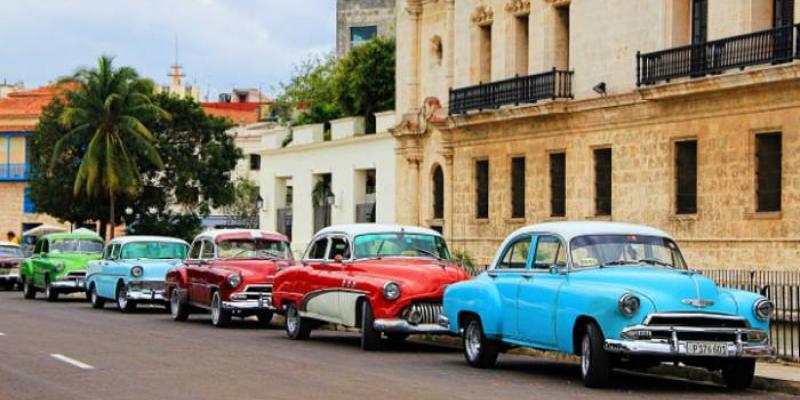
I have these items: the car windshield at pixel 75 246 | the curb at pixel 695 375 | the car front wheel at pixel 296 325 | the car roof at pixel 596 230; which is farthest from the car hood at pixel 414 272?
the car windshield at pixel 75 246

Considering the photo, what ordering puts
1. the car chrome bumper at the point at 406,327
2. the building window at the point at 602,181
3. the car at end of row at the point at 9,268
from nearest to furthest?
the car chrome bumper at the point at 406,327 → the building window at the point at 602,181 → the car at end of row at the point at 9,268

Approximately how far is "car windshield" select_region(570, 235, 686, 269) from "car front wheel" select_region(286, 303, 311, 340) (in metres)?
7.93

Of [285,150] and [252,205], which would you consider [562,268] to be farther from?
[252,205]

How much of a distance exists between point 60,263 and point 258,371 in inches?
862

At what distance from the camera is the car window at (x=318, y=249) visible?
2464 centimetres

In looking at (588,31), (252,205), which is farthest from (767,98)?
(252,205)

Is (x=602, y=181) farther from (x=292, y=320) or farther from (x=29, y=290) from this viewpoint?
→ (x=292, y=320)

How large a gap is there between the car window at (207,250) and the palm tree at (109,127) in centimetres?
3247

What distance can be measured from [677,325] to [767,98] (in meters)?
16.2

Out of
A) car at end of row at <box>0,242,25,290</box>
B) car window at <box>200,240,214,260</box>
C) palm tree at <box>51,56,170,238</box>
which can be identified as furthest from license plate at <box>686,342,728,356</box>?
palm tree at <box>51,56,170,238</box>

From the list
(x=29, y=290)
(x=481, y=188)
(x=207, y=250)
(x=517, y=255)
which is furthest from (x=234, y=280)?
(x=481, y=188)

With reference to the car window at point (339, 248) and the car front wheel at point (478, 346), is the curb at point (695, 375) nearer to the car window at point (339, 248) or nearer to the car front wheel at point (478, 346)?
the car front wheel at point (478, 346)

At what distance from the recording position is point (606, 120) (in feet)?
125

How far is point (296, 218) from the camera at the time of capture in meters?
57.0
